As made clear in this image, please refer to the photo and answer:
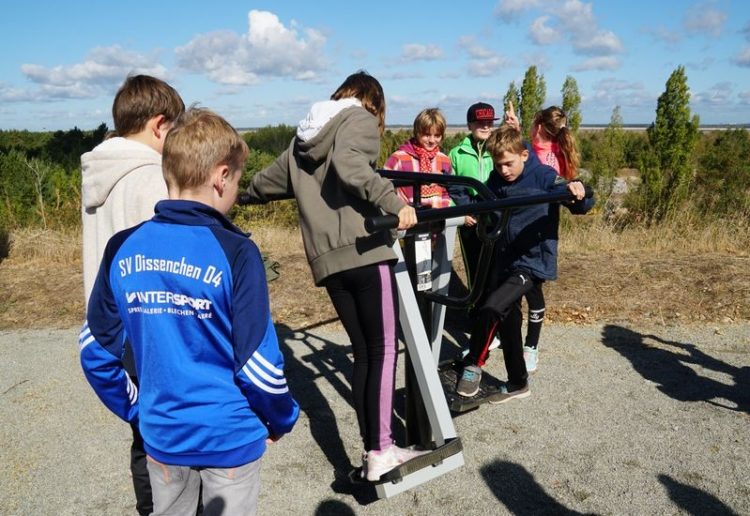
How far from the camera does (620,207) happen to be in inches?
493

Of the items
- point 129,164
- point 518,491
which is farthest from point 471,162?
point 129,164

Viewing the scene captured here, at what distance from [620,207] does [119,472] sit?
36.6 ft

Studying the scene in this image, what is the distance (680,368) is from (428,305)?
2.17 metres

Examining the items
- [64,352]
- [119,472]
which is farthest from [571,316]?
[64,352]

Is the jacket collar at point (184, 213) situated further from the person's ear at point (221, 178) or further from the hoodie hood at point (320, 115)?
the hoodie hood at point (320, 115)

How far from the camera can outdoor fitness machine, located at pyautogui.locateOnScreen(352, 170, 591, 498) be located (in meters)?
2.78

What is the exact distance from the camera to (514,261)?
3.92 meters

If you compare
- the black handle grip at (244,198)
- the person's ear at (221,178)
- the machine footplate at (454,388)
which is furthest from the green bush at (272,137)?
the person's ear at (221,178)

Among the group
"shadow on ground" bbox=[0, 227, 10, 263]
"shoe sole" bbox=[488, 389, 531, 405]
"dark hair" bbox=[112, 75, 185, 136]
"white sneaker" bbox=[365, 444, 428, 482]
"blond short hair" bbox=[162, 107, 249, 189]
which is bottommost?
"shoe sole" bbox=[488, 389, 531, 405]

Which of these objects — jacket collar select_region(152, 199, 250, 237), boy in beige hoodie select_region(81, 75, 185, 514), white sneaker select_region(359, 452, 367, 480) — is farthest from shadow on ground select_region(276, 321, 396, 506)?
jacket collar select_region(152, 199, 250, 237)

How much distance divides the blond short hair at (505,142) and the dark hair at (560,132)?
35.5 inches

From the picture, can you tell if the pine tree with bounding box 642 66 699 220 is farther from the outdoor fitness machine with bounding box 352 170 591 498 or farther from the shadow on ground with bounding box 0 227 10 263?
the shadow on ground with bounding box 0 227 10 263

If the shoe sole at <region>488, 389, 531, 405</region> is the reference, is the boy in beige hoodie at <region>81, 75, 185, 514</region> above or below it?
above

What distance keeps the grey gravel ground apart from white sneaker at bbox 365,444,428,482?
0.24 meters
